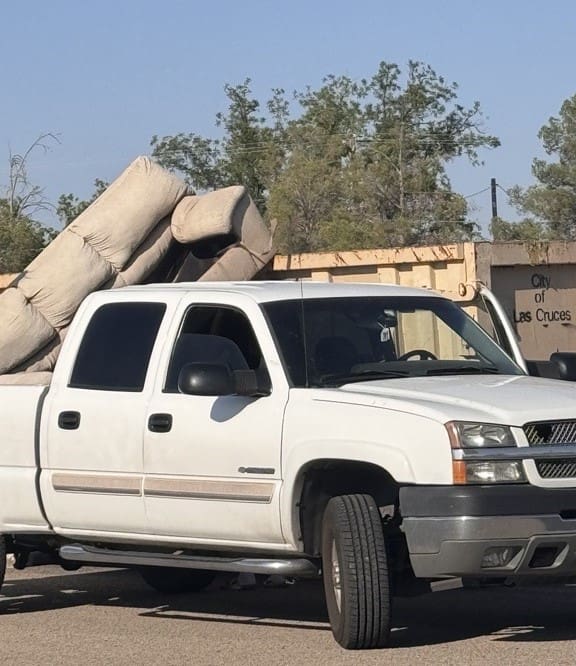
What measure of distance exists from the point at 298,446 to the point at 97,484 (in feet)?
4.77

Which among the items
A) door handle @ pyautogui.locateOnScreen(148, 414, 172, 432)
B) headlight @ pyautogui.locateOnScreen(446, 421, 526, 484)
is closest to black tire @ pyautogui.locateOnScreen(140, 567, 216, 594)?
door handle @ pyautogui.locateOnScreen(148, 414, 172, 432)

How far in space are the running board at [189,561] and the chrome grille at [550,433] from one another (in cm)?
136

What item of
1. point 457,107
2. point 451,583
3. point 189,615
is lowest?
point 189,615

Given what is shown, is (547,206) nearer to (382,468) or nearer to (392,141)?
(392,141)

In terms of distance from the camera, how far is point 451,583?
6984 mm

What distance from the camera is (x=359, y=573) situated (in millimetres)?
6973

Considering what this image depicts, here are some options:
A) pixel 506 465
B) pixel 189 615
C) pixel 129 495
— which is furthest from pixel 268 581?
pixel 506 465

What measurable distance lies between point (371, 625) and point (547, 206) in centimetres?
4526

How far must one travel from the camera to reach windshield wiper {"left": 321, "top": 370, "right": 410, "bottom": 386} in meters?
7.66

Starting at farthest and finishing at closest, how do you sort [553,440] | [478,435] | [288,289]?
[288,289] → [553,440] → [478,435]

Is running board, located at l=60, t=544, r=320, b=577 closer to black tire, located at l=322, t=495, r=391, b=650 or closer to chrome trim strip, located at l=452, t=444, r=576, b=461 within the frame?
black tire, located at l=322, t=495, r=391, b=650

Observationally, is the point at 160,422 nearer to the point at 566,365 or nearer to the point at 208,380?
the point at 208,380

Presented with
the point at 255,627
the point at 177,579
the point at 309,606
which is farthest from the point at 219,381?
the point at 177,579

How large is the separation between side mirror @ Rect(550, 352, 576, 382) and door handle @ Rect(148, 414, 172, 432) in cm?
234
